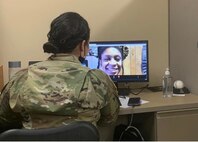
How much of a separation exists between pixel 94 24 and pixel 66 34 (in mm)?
1058

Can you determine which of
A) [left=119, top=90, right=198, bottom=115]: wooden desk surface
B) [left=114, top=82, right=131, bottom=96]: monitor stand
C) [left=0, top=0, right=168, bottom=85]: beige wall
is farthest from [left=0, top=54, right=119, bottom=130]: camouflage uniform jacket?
[left=0, top=0, right=168, bottom=85]: beige wall

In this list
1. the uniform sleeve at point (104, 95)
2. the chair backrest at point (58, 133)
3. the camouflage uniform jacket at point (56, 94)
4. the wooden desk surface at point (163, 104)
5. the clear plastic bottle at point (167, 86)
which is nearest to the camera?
the chair backrest at point (58, 133)

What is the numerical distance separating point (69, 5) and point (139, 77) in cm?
77

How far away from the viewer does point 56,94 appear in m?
1.50

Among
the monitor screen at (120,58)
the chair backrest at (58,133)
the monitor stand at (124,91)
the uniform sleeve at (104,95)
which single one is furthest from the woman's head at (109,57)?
the chair backrest at (58,133)

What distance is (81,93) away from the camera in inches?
60.4

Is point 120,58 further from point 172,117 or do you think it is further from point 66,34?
point 66,34

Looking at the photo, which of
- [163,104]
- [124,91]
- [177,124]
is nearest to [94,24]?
[124,91]

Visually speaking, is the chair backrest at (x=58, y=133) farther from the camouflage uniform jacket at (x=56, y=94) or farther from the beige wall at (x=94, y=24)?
the beige wall at (x=94, y=24)

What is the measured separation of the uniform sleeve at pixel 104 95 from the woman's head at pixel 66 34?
17cm

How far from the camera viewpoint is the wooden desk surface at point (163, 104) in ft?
6.75

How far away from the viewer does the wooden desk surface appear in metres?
2.06

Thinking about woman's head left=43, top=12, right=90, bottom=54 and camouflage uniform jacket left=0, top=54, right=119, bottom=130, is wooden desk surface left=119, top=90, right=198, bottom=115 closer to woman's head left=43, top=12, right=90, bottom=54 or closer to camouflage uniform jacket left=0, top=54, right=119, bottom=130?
camouflage uniform jacket left=0, top=54, right=119, bottom=130

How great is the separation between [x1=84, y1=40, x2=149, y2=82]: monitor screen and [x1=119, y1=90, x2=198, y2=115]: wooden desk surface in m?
0.23
